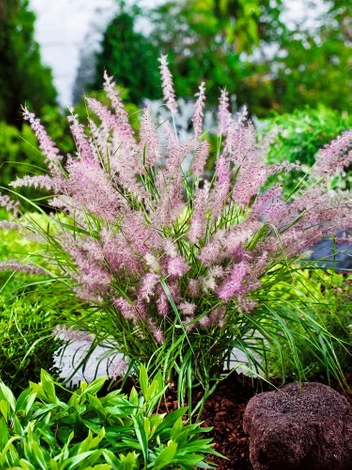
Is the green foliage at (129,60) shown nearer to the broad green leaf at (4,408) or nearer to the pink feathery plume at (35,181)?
the pink feathery plume at (35,181)

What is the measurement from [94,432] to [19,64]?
26.5ft

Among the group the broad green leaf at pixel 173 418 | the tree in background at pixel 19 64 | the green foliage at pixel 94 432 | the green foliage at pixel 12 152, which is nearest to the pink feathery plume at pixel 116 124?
the green foliage at pixel 94 432

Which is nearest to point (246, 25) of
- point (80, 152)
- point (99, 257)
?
point (80, 152)

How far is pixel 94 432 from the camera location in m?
2.01

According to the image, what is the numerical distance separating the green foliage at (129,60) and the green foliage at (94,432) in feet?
29.9

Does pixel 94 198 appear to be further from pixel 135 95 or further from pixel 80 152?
pixel 135 95

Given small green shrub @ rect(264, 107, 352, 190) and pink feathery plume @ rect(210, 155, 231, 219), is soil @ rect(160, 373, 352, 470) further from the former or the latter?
small green shrub @ rect(264, 107, 352, 190)

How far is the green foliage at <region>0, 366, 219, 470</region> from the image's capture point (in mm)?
1744

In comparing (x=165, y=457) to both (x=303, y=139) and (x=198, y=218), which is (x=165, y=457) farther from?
(x=303, y=139)

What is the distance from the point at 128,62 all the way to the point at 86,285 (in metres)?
8.81

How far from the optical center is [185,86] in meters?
11.8

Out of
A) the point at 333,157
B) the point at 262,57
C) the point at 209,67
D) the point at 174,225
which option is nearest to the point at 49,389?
the point at 174,225

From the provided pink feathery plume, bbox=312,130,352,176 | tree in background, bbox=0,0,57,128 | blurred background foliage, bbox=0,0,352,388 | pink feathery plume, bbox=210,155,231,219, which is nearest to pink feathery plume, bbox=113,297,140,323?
pink feathery plume, bbox=210,155,231,219

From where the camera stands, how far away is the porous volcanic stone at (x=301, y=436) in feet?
7.17
